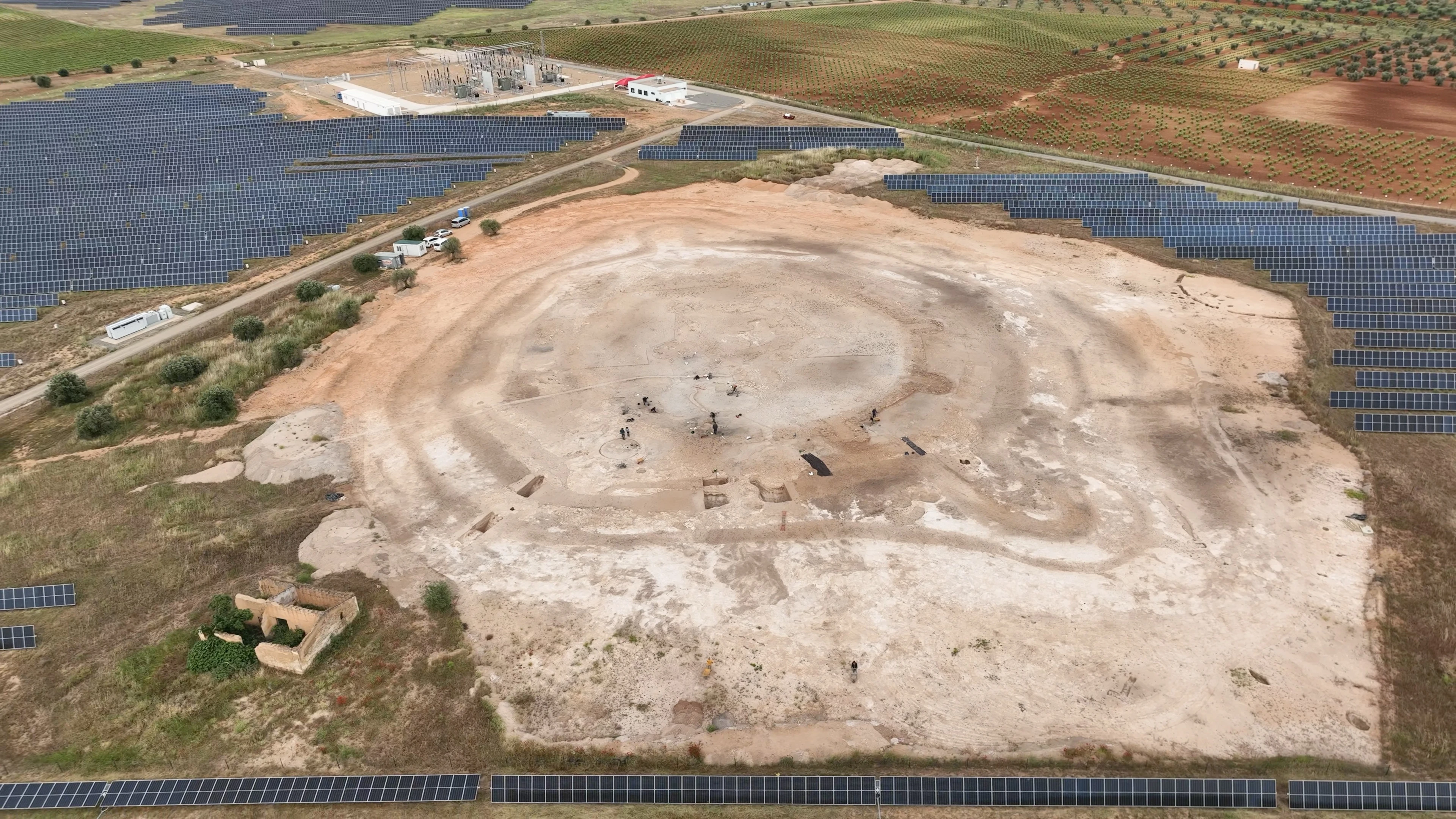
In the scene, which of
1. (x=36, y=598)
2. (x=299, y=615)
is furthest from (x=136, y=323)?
(x=299, y=615)

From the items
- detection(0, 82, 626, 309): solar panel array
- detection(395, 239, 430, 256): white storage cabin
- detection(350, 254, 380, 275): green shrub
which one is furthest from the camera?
detection(395, 239, 430, 256): white storage cabin

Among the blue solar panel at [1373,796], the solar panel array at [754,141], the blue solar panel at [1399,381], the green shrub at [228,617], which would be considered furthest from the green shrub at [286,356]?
the blue solar panel at [1399,381]

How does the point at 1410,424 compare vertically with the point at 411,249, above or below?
below

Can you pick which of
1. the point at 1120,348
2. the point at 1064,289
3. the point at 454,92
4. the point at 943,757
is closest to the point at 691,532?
the point at 943,757

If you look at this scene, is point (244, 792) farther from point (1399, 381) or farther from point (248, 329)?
point (1399, 381)

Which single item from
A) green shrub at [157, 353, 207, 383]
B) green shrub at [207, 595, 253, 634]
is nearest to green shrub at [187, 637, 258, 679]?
green shrub at [207, 595, 253, 634]

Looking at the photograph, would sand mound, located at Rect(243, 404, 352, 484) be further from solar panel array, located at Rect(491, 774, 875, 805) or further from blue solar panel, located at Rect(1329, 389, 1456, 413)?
blue solar panel, located at Rect(1329, 389, 1456, 413)
